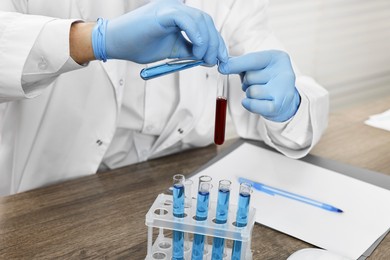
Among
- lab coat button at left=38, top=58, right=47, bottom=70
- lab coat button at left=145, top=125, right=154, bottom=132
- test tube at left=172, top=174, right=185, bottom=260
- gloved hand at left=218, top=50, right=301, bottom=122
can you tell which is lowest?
lab coat button at left=145, top=125, right=154, bottom=132

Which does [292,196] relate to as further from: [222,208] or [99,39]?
[99,39]

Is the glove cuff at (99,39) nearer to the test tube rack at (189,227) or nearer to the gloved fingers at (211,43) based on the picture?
the gloved fingers at (211,43)

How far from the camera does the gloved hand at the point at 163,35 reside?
104 centimetres

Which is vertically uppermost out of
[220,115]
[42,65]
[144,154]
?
[42,65]

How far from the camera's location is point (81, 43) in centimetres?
110

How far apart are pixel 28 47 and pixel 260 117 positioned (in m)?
0.71

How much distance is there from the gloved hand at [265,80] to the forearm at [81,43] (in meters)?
0.28

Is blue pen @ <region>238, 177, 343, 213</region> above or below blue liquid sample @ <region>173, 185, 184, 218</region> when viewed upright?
below

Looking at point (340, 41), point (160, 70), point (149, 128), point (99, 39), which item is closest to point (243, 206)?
point (160, 70)

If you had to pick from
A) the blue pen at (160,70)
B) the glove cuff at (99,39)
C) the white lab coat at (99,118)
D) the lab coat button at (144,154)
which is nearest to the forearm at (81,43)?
the glove cuff at (99,39)

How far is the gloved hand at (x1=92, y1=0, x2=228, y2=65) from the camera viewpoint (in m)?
1.04

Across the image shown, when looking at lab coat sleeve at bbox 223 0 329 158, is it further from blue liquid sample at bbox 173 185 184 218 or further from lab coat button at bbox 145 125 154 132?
blue liquid sample at bbox 173 185 184 218

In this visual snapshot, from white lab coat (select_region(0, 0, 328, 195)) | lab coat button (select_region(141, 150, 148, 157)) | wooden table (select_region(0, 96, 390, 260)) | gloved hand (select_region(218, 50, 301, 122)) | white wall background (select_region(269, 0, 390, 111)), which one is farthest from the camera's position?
white wall background (select_region(269, 0, 390, 111))

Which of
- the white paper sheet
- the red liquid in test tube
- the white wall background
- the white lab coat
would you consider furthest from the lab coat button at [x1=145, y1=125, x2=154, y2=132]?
the white wall background
